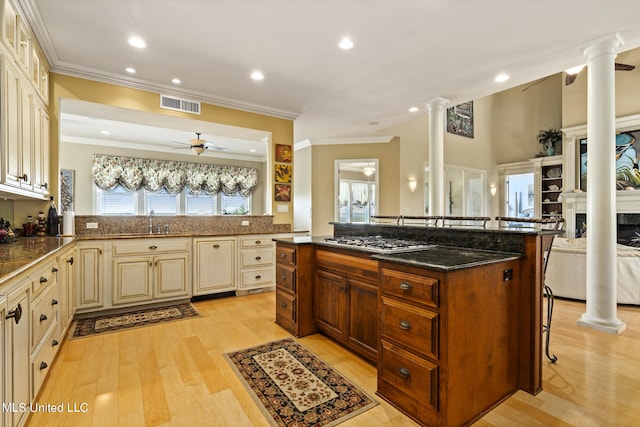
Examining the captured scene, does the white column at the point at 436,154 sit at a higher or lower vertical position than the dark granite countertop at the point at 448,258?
higher

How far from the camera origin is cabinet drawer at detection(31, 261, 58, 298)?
1.71 metres

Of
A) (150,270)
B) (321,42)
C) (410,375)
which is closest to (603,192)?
(410,375)

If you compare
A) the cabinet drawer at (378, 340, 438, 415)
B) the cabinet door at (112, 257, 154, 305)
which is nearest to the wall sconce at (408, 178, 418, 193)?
the cabinet door at (112, 257, 154, 305)

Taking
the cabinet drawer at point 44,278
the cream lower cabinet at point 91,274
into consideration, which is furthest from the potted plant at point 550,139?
the cabinet drawer at point 44,278

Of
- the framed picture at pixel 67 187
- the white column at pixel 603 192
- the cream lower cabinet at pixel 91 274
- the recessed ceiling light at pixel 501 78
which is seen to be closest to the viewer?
the white column at pixel 603 192

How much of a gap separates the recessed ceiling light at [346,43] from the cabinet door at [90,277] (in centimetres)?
332

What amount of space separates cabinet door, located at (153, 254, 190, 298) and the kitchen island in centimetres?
261

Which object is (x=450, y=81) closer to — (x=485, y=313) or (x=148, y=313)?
(x=485, y=313)

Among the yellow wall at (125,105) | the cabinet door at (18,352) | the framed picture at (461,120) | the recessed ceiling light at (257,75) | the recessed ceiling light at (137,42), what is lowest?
the cabinet door at (18,352)

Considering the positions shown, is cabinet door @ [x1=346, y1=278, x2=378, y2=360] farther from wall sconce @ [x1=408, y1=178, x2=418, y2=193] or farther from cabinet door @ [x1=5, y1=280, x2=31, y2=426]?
wall sconce @ [x1=408, y1=178, x2=418, y2=193]

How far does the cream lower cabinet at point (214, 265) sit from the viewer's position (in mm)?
3943

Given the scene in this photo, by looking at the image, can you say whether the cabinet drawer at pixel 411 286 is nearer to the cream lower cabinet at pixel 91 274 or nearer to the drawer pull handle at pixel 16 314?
the drawer pull handle at pixel 16 314

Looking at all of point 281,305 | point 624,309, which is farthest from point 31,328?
point 624,309

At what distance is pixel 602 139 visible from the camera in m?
3.03
